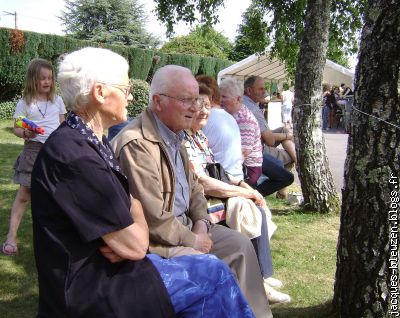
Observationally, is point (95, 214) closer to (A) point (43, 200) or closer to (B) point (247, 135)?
(A) point (43, 200)

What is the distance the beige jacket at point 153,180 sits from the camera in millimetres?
2643

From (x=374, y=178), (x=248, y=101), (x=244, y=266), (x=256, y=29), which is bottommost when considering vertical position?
(x=244, y=266)

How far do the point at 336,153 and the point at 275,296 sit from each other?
34.1ft

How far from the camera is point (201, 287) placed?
6.93 feet

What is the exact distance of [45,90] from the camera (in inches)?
178

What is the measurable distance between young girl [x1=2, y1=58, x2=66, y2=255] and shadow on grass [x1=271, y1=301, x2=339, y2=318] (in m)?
2.44

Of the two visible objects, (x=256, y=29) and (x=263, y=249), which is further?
(x=256, y=29)

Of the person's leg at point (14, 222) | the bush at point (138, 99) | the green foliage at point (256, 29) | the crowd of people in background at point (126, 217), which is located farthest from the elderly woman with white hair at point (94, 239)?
the bush at point (138, 99)

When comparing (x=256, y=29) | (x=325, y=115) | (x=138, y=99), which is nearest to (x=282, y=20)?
(x=256, y=29)

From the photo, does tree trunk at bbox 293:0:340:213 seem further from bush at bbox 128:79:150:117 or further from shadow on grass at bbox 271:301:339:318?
bush at bbox 128:79:150:117

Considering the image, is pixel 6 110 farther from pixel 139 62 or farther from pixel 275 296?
pixel 275 296

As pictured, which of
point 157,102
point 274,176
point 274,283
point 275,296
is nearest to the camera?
point 157,102

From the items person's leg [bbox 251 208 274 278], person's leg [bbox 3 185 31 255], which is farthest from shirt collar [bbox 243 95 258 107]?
person's leg [bbox 3 185 31 255]

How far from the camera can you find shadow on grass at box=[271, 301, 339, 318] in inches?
132
